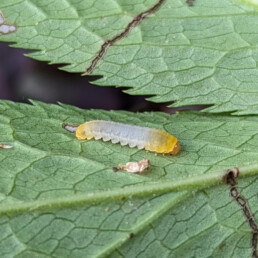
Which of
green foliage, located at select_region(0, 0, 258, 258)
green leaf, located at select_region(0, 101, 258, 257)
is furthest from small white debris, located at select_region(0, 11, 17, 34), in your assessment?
green leaf, located at select_region(0, 101, 258, 257)

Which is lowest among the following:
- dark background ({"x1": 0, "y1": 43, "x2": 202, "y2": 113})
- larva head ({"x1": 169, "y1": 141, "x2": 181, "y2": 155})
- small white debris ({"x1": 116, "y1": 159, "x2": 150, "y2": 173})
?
dark background ({"x1": 0, "y1": 43, "x2": 202, "y2": 113})

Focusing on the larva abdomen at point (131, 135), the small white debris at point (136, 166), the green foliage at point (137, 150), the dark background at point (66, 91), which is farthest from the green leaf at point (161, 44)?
the dark background at point (66, 91)

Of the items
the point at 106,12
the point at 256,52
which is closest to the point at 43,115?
the point at 106,12

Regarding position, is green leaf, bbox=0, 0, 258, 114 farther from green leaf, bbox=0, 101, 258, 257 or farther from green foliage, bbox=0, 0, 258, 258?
green leaf, bbox=0, 101, 258, 257

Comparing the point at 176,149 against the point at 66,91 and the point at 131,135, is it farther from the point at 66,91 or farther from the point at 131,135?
the point at 66,91

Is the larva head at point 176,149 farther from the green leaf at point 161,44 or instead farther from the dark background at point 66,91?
the dark background at point 66,91

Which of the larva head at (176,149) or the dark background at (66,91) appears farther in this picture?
the dark background at (66,91)

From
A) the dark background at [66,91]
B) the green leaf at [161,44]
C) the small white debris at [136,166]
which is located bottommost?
the dark background at [66,91]
